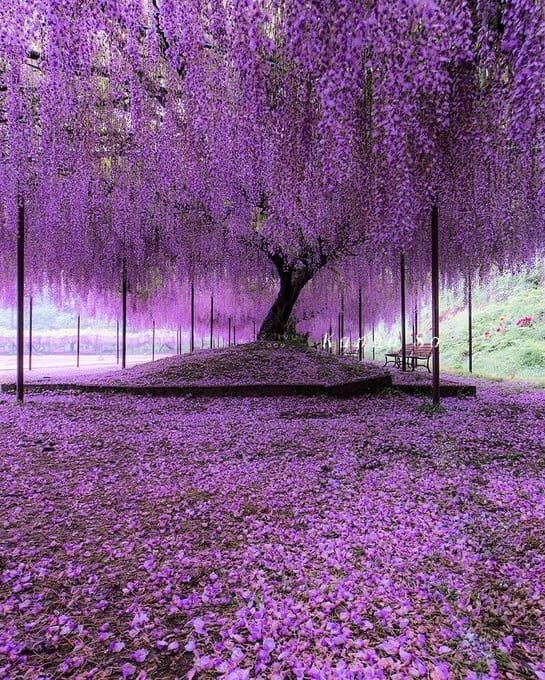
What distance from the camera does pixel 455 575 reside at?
65.3 inches

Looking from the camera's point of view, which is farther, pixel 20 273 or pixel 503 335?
pixel 503 335

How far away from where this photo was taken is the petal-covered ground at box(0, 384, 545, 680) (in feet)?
4.12

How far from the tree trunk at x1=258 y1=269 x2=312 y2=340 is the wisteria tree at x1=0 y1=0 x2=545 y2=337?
3.39 m

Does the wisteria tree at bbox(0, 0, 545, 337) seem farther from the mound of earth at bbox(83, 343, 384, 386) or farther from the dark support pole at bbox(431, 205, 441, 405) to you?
the mound of earth at bbox(83, 343, 384, 386)

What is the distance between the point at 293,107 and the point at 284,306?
7.38m

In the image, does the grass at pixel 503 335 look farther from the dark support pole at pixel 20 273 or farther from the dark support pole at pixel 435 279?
the dark support pole at pixel 20 273

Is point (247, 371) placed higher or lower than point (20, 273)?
lower

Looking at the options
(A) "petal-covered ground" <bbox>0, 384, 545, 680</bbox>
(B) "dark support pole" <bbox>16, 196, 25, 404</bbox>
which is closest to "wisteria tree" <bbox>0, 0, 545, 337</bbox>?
(B) "dark support pole" <bbox>16, 196, 25, 404</bbox>

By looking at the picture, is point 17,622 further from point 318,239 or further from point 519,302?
point 519,302

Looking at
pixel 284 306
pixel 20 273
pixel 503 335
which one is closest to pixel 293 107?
pixel 20 273

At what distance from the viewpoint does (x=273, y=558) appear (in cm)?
183

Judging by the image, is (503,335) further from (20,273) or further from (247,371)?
(20,273)

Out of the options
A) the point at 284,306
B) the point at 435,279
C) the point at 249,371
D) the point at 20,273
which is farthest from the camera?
the point at 284,306

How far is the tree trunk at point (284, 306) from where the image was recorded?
10.2 meters
